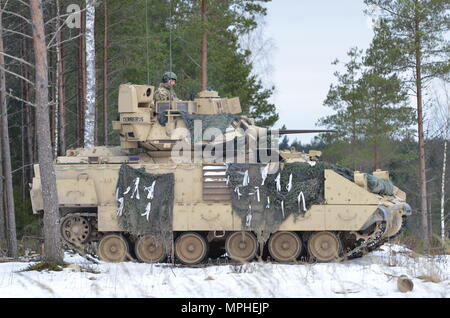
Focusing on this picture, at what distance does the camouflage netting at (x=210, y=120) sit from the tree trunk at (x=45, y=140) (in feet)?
14.1

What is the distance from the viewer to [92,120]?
25328 mm

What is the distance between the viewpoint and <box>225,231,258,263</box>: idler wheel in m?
17.7

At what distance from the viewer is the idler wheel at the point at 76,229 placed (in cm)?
1803

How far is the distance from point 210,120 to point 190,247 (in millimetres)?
2844

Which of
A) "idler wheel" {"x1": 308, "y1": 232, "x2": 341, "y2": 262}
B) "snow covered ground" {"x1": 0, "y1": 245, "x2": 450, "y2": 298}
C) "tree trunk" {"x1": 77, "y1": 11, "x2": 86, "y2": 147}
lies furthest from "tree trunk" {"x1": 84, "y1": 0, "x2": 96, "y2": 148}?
"idler wheel" {"x1": 308, "y1": 232, "x2": 341, "y2": 262}

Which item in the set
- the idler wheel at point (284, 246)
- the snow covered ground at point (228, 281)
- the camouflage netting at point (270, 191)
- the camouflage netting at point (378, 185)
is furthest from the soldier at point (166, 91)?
the camouflage netting at point (378, 185)

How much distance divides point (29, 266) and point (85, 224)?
10.4 feet

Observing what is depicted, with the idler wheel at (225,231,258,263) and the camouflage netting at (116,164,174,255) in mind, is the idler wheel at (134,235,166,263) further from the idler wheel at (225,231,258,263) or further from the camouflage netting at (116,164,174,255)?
the idler wheel at (225,231,258,263)

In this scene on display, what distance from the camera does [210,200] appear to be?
1758 centimetres

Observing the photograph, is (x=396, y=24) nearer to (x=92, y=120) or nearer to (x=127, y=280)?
(x=92, y=120)

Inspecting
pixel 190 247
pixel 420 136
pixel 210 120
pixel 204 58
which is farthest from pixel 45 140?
pixel 420 136

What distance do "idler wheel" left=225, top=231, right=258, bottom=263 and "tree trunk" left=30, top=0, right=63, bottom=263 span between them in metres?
4.06

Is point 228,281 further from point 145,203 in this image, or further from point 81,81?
point 81,81
